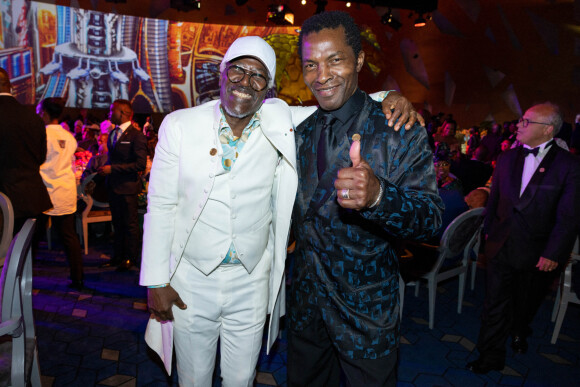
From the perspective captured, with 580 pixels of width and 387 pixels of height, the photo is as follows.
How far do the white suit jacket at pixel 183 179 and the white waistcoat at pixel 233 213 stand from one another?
0.05 m

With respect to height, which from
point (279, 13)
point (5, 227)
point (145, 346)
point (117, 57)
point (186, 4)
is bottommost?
point (145, 346)

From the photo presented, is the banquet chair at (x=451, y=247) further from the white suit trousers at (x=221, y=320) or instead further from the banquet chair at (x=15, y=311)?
the banquet chair at (x=15, y=311)

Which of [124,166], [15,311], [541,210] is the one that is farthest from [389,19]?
[15,311]

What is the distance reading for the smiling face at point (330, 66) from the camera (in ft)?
4.89

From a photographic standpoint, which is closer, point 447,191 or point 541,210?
point 541,210

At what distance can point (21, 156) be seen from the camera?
3.24 meters

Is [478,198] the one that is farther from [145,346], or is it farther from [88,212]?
[88,212]

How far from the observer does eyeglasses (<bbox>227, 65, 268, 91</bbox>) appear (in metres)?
1.55

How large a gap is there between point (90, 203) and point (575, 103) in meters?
13.3

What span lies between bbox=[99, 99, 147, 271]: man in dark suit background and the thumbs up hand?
367 cm

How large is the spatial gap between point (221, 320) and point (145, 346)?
6.06 feet

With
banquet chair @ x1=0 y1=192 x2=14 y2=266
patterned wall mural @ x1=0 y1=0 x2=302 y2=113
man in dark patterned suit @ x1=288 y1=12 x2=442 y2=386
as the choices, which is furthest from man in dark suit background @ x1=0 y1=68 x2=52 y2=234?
patterned wall mural @ x1=0 y1=0 x2=302 y2=113

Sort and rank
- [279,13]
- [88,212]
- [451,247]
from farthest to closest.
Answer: [279,13]
[88,212]
[451,247]

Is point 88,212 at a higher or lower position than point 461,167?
lower
